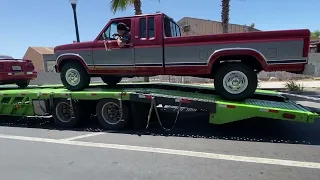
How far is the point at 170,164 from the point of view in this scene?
14.9 ft

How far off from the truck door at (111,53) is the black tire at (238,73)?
6.84 ft

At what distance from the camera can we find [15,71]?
9.89 m

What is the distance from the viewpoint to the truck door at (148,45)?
663cm

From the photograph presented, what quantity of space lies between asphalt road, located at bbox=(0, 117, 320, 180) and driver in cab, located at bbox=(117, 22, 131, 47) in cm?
205

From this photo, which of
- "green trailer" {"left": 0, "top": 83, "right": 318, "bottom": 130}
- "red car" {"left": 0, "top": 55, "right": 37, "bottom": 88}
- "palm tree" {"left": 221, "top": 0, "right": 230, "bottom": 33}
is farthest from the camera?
"palm tree" {"left": 221, "top": 0, "right": 230, "bottom": 33}

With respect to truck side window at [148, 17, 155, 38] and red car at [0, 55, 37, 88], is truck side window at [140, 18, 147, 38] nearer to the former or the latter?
truck side window at [148, 17, 155, 38]

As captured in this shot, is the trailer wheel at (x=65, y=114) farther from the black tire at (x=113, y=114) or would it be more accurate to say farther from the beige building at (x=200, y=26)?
the beige building at (x=200, y=26)

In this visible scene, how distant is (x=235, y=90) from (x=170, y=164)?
2.42 metres

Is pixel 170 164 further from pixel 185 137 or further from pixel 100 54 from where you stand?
pixel 100 54

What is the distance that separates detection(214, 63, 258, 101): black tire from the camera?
6062 mm

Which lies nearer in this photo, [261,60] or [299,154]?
[299,154]

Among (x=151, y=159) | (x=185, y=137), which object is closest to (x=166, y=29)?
(x=185, y=137)

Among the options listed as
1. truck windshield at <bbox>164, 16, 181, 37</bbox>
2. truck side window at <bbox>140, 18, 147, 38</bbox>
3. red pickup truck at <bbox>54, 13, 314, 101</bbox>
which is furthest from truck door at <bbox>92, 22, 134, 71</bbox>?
truck windshield at <bbox>164, 16, 181, 37</bbox>

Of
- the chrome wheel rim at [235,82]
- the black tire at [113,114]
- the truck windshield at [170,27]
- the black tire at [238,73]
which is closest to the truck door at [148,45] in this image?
the truck windshield at [170,27]
